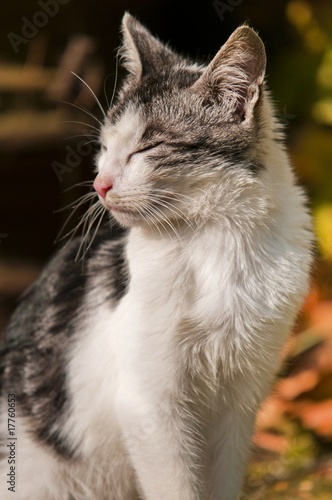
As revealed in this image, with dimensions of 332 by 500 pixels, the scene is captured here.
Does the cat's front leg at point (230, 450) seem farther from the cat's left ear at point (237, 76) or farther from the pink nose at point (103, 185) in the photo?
the cat's left ear at point (237, 76)

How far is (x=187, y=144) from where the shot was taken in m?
2.14

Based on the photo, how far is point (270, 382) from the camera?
246 centimetres

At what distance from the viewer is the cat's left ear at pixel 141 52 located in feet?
7.73

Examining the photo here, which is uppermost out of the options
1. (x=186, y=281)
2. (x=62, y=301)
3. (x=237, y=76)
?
(x=237, y=76)

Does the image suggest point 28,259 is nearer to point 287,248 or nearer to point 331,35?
point 331,35

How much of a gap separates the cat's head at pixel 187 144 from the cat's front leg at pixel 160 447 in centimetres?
54

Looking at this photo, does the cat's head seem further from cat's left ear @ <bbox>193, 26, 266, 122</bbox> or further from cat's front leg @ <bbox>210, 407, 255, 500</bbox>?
cat's front leg @ <bbox>210, 407, 255, 500</bbox>

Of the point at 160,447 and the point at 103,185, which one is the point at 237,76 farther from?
the point at 160,447

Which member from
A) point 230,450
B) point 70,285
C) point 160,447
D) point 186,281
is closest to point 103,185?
point 186,281

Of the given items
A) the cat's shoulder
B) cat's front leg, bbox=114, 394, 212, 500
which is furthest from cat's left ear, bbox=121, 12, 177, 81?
cat's front leg, bbox=114, 394, 212, 500

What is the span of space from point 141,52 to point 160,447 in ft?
3.95

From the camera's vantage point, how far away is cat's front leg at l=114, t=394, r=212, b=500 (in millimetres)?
2209

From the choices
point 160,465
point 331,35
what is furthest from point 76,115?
point 160,465

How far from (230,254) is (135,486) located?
93cm
